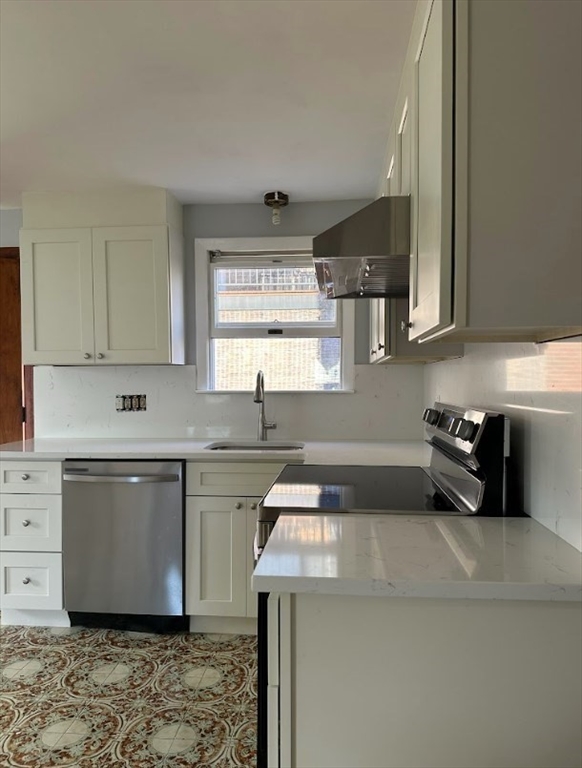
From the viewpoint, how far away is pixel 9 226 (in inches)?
126

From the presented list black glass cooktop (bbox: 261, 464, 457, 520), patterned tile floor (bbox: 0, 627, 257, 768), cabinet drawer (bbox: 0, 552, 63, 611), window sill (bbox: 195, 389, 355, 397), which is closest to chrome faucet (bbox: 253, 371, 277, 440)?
window sill (bbox: 195, 389, 355, 397)

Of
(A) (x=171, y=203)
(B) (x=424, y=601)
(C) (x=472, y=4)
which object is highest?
(A) (x=171, y=203)

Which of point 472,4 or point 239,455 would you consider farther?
point 239,455

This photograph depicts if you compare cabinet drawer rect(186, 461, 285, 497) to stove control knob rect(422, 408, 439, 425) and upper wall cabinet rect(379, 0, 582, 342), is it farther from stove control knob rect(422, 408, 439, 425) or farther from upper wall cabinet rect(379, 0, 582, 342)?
upper wall cabinet rect(379, 0, 582, 342)

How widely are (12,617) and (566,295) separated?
301cm

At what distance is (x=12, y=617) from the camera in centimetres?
269

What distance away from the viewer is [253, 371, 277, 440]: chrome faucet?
114 inches

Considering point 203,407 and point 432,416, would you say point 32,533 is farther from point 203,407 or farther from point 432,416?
point 432,416

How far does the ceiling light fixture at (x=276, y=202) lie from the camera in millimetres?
2830

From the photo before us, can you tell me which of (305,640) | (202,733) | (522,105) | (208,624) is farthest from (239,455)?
(522,105)

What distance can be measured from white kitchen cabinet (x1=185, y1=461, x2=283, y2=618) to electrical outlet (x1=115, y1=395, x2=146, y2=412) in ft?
2.58

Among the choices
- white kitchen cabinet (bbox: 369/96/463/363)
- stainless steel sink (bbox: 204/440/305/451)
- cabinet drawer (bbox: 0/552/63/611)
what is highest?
white kitchen cabinet (bbox: 369/96/463/363)

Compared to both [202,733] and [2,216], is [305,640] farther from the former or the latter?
[2,216]

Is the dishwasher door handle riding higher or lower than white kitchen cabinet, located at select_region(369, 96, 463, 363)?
lower
